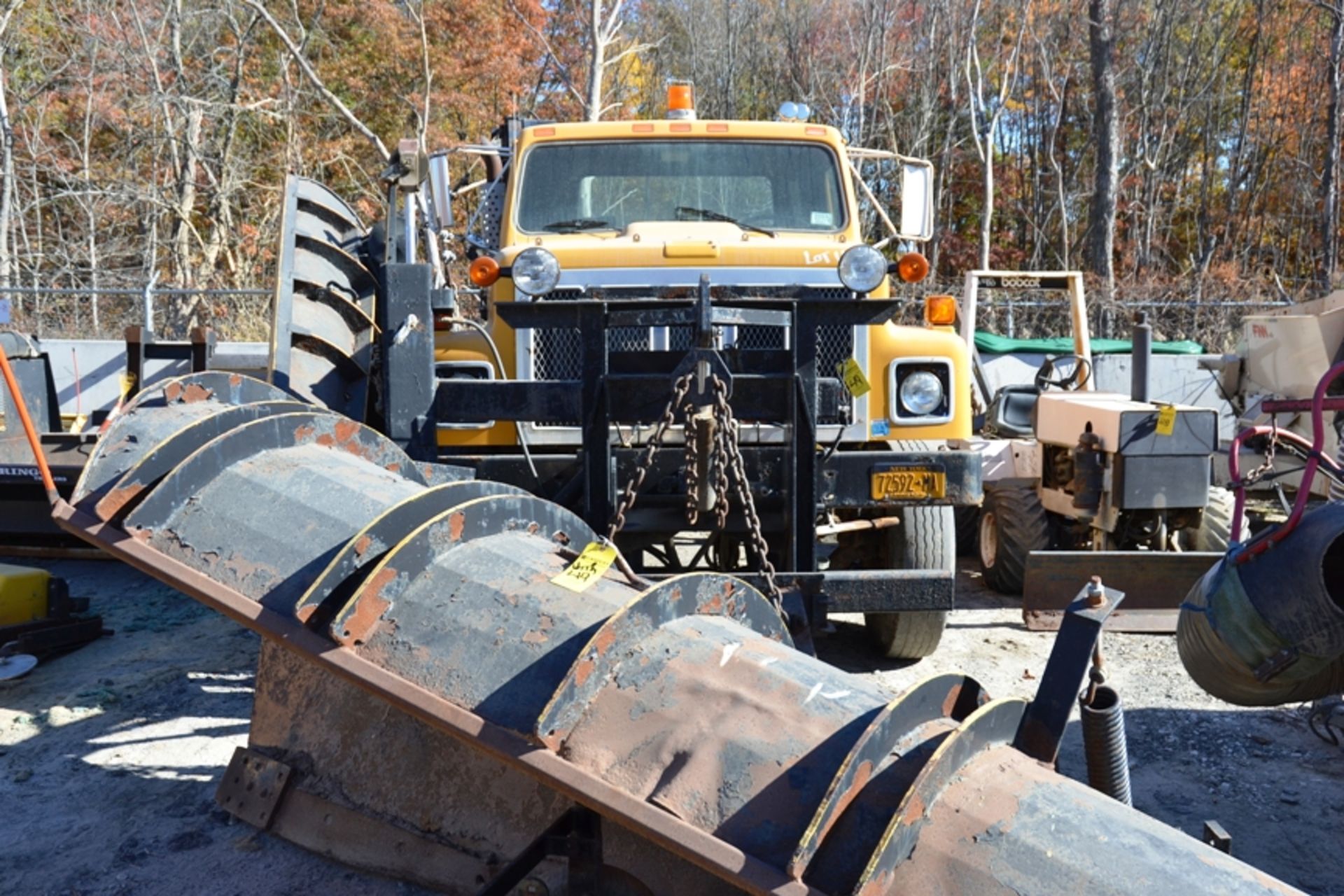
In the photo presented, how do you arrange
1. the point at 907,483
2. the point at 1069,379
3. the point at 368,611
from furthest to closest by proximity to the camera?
1. the point at 1069,379
2. the point at 907,483
3. the point at 368,611

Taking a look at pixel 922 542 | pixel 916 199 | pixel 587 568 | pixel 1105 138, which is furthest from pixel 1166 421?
pixel 1105 138

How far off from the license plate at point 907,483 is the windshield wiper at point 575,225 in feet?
6.57

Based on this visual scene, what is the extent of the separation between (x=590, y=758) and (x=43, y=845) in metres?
2.47

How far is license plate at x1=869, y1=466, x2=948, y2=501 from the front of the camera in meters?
4.77

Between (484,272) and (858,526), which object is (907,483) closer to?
(858,526)

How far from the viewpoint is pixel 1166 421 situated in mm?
6488

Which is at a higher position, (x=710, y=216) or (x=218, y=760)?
(x=710, y=216)

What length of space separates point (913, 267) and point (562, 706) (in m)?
3.58

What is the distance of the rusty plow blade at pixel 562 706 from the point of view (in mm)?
2035

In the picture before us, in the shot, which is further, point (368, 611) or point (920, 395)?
point (920, 395)

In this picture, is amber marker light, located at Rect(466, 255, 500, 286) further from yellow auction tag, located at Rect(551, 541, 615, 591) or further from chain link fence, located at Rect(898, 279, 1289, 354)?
chain link fence, located at Rect(898, 279, 1289, 354)

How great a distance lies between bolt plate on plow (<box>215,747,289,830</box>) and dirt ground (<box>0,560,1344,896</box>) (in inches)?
5.8

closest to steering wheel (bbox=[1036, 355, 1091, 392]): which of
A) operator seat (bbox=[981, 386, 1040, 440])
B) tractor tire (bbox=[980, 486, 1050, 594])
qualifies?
operator seat (bbox=[981, 386, 1040, 440])

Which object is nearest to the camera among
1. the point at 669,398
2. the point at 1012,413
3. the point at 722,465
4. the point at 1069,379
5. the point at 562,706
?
the point at 562,706
